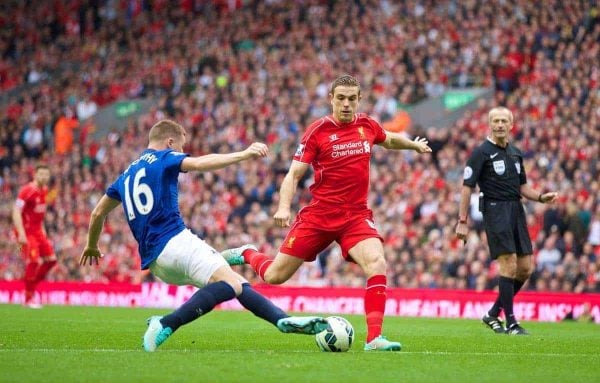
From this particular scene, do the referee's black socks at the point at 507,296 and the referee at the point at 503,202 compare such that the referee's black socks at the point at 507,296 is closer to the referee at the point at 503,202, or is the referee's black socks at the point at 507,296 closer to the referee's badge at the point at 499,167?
the referee at the point at 503,202

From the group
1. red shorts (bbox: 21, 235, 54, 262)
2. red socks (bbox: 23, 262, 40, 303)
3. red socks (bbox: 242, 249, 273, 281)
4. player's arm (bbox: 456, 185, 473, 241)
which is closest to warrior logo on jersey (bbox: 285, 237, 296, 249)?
red socks (bbox: 242, 249, 273, 281)

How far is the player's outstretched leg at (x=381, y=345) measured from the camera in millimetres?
9930

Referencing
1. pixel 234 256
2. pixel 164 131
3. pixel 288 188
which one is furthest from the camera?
pixel 234 256

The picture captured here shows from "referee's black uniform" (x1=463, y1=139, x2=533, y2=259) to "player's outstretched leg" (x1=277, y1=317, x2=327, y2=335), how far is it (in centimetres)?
419

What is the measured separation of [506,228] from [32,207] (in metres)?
9.61

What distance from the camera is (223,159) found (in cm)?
909

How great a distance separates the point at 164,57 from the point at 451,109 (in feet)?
37.3

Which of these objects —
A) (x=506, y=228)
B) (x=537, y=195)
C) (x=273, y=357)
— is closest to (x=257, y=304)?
(x=273, y=357)

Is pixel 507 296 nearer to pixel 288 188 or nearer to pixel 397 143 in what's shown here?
pixel 397 143

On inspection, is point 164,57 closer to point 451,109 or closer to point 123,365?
point 451,109

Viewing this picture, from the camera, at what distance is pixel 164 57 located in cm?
3481

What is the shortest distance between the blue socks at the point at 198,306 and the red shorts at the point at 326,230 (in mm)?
1474

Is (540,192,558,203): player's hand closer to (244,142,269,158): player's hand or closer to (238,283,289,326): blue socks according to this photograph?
(238,283,289,326): blue socks

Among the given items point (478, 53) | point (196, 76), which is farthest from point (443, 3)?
point (196, 76)
